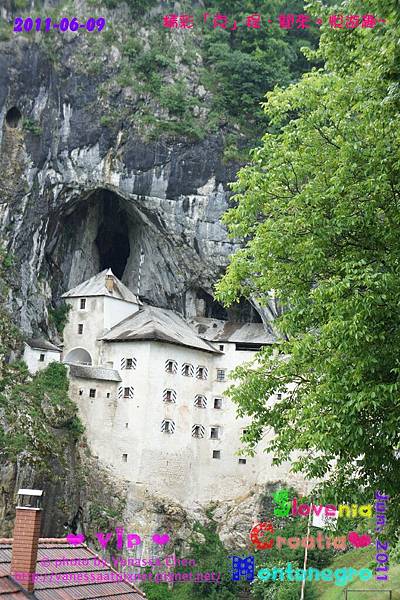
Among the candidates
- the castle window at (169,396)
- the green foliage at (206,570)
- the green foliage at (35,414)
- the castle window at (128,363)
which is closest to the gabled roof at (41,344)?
the green foliage at (35,414)

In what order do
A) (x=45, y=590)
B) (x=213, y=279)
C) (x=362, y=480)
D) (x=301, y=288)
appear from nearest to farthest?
(x=45, y=590) → (x=362, y=480) → (x=301, y=288) → (x=213, y=279)

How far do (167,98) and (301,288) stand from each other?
35.5m

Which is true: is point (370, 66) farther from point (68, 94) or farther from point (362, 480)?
point (68, 94)

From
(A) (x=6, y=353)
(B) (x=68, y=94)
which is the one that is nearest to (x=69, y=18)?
(B) (x=68, y=94)

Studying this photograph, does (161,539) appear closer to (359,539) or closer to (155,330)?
(359,539)

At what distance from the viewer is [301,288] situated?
53.7ft

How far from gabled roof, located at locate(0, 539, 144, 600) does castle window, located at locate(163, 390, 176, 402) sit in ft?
91.0

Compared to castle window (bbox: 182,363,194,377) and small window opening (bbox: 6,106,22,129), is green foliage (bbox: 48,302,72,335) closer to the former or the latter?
castle window (bbox: 182,363,194,377)

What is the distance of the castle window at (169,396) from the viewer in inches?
1745

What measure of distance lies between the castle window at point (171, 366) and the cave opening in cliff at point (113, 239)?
10.5 meters

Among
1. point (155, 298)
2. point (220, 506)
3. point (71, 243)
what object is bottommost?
point (220, 506)

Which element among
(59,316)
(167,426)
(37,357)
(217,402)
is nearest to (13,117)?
(59,316)

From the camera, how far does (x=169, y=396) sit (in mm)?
44531

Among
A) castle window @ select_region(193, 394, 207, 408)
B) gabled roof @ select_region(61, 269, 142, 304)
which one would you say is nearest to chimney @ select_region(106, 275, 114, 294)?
gabled roof @ select_region(61, 269, 142, 304)
